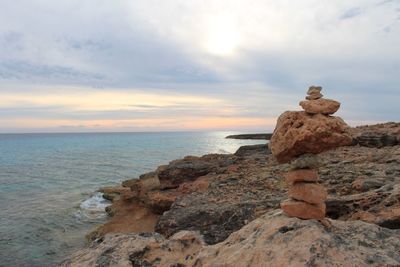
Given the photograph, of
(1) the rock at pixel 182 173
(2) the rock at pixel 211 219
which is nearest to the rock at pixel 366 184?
(2) the rock at pixel 211 219

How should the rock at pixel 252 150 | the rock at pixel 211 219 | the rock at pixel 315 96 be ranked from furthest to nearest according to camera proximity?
1. the rock at pixel 252 150
2. the rock at pixel 211 219
3. the rock at pixel 315 96

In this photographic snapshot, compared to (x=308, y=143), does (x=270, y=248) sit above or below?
below

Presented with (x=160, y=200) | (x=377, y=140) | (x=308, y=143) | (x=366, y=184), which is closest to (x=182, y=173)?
(x=160, y=200)

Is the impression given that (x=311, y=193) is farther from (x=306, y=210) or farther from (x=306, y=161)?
(x=306, y=161)

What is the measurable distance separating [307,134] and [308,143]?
0.21 meters

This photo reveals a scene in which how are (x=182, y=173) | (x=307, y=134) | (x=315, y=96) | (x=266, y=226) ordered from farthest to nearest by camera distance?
(x=182, y=173) < (x=266, y=226) < (x=315, y=96) < (x=307, y=134)

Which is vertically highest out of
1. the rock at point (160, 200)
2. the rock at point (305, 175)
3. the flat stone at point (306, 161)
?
the flat stone at point (306, 161)

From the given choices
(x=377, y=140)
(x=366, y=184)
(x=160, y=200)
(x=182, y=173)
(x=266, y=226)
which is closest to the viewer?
(x=266, y=226)

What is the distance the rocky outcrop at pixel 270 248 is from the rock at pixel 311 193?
0.38 metres

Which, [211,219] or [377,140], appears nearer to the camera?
[211,219]

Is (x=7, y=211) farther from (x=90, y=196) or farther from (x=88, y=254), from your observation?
(x=88, y=254)

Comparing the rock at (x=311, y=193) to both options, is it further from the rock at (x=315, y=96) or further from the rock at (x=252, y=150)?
the rock at (x=252, y=150)

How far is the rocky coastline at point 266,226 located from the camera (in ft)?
21.5

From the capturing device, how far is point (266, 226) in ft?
24.2
